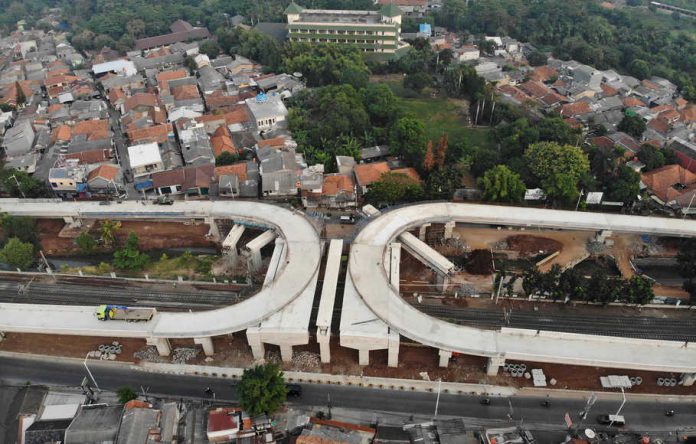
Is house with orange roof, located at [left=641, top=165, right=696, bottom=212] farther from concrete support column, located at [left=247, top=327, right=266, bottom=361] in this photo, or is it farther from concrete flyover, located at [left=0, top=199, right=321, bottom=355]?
concrete support column, located at [left=247, top=327, right=266, bottom=361]

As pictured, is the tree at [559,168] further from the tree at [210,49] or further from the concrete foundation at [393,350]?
the tree at [210,49]

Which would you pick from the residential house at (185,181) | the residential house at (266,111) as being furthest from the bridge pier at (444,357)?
the residential house at (266,111)

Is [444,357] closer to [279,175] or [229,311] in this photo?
[229,311]

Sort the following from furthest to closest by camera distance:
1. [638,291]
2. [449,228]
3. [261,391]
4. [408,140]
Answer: [408,140], [449,228], [638,291], [261,391]

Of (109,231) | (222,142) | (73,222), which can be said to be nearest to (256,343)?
(109,231)

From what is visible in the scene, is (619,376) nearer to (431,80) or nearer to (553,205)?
(553,205)

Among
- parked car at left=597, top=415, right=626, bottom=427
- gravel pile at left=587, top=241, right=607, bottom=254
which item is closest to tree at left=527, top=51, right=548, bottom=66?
gravel pile at left=587, top=241, right=607, bottom=254

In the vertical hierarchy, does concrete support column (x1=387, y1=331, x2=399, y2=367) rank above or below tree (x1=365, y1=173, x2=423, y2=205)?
below
